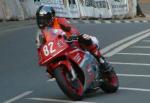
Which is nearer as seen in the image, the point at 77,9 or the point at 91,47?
the point at 91,47

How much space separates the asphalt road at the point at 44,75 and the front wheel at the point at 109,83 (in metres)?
0.11

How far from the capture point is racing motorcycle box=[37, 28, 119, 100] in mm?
9586

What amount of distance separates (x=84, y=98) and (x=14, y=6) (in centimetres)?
1890

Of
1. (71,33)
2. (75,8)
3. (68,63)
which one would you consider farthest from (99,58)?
(75,8)

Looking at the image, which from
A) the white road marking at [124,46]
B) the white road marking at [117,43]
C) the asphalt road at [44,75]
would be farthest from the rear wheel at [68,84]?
the white road marking at [117,43]

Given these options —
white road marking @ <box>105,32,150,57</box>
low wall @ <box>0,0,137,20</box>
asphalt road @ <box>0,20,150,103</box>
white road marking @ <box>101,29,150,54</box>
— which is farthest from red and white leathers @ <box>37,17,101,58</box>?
low wall @ <box>0,0,137,20</box>

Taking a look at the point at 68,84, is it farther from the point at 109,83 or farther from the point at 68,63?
the point at 109,83

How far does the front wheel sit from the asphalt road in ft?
0.37

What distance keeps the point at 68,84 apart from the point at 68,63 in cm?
32

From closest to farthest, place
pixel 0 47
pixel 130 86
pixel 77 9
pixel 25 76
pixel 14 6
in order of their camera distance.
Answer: pixel 130 86
pixel 25 76
pixel 0 47
pixel 14 6
pixel 77 9

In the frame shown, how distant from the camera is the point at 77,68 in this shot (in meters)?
9.88

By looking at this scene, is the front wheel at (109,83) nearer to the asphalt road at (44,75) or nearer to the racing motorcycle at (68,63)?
the asphalt road at (44,75)

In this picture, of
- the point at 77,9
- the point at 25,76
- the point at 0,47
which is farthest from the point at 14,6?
the point at 25,76

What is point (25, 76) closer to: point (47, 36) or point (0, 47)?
point (47, 36)
